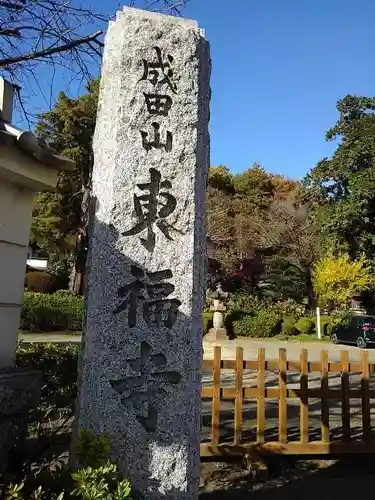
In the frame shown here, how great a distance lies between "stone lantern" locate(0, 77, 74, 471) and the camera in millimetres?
2910

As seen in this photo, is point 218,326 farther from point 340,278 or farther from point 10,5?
point 10,5

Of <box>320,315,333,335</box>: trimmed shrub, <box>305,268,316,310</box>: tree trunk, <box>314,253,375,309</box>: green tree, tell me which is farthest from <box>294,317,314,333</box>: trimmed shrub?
<box>305,268,316,310</box>: tree trunk

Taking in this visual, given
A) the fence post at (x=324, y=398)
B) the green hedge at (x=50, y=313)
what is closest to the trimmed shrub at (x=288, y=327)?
the green hedge at (x=50, y=313)

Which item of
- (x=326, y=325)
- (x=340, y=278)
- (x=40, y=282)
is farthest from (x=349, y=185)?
(x=40, y=282)

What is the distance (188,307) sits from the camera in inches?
116

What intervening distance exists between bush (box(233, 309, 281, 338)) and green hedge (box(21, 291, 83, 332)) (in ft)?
22.5

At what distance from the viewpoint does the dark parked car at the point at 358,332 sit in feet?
59.1

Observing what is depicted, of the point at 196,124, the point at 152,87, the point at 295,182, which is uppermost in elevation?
the point at 295,182

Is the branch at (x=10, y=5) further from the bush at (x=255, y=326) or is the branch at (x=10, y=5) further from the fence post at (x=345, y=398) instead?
the bush at (x=255, y=326)

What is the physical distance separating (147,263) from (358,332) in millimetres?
17198

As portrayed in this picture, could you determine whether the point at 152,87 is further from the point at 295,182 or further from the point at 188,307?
the point at 295,182

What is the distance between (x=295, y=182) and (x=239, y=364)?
31.1 meters

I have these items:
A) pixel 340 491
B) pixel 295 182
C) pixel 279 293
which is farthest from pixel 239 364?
pixel 295 182

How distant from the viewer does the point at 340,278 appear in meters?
22.1
